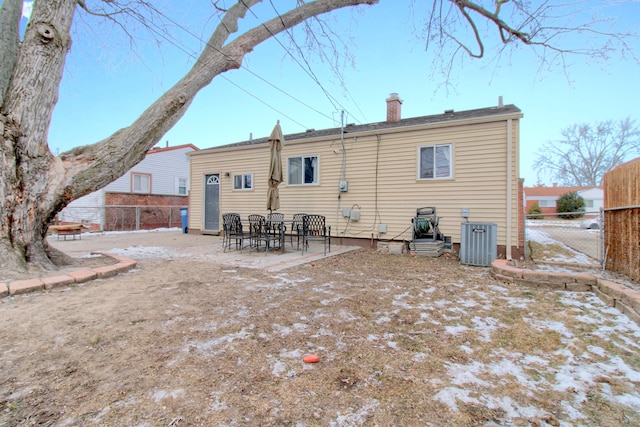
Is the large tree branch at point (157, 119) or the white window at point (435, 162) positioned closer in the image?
the large tree branch at point (157, 119)

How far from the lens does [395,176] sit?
873cm

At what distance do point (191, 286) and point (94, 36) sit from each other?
5819mm

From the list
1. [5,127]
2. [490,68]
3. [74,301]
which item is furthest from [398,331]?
[490,68]

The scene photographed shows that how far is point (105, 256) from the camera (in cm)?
612

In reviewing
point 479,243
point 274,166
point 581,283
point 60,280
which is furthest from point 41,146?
point 581,283

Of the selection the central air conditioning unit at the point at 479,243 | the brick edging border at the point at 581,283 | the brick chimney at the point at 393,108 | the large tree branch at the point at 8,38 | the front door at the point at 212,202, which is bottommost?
the brick edging border at the point at 581,283

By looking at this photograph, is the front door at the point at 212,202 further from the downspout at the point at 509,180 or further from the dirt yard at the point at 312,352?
the downspout at the point at 509,180

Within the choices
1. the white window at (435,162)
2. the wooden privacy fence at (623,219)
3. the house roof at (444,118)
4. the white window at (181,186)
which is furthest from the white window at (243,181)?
the white window at (181,186)

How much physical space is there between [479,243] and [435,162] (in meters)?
2.72

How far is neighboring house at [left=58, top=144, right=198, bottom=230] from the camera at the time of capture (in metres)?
14.4

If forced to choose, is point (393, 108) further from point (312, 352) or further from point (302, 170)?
point (312, 352)

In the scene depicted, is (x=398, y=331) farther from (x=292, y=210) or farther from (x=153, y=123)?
(x=292, y=210)

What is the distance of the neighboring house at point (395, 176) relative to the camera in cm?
738

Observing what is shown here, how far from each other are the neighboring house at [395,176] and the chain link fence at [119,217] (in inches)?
243
